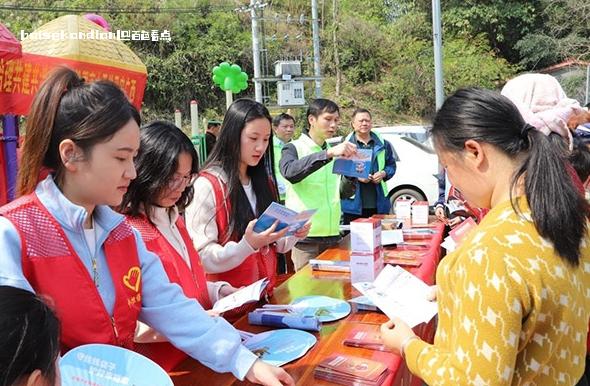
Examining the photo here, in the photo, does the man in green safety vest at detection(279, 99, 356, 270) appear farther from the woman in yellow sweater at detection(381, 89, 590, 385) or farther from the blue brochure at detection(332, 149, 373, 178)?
the woman in yellow sweater at detection(381, 89, 590, 385)

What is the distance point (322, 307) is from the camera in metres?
1.78

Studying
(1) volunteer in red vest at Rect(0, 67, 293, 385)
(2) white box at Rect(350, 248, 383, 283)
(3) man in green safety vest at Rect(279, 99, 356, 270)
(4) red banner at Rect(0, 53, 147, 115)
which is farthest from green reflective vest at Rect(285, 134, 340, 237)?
(1) volunteer in red vest at Rect(0, 67, 293, 385)

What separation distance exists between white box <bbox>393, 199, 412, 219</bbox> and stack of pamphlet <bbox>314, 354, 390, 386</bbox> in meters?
2.30

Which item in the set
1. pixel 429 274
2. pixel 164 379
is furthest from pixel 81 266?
pixel 429 274

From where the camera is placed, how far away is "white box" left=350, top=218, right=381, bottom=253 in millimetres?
2002

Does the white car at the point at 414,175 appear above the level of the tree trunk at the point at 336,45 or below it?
below

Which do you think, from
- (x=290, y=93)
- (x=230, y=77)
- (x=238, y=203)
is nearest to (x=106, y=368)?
(x=238, y=203)

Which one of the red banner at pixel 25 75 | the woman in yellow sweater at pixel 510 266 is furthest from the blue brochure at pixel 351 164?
the woman in yellow sweater at pixel 510 266

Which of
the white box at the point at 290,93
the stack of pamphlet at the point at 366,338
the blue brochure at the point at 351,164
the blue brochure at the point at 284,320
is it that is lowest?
the stack of pamphlet at the point at 366,338

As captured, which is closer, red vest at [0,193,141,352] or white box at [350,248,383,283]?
red vest at [0,193,141,352]

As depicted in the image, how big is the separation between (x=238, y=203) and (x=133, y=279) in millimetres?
891

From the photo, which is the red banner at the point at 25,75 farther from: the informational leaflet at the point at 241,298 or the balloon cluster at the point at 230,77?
the balloon cluster at the point at 230,77

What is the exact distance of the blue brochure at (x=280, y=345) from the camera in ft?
4.56

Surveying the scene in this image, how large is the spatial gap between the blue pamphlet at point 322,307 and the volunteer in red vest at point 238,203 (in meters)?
0.20
